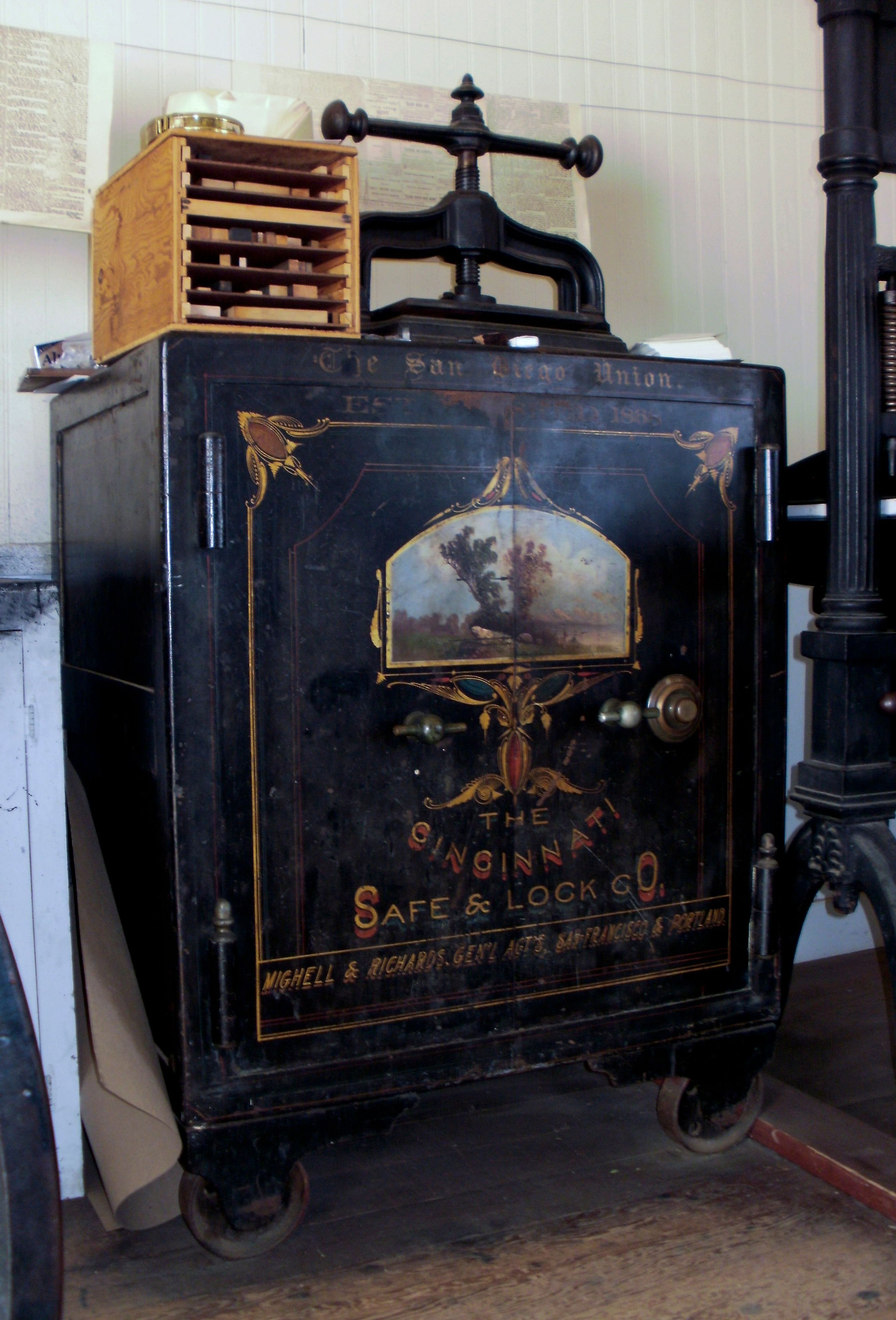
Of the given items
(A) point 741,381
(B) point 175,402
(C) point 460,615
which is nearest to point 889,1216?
(C) point 460,615

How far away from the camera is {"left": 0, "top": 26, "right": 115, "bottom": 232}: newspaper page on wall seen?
213cm

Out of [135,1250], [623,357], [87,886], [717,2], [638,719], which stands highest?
[717,2]

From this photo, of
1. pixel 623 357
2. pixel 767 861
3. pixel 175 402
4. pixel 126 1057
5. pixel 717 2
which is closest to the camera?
pixel 175 402

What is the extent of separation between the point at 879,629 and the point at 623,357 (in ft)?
1.93

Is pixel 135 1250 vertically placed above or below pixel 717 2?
below

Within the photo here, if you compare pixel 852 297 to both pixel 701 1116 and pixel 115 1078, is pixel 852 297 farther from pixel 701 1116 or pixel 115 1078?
pixel 115 1078

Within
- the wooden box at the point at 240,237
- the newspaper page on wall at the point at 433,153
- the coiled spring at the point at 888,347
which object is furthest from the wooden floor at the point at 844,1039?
the newspaper page on wall at the point at 433,153

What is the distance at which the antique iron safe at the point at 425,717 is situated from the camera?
1.60 meters

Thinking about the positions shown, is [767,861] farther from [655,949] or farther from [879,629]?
[879,629]

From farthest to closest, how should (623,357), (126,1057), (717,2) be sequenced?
1. (717,2)
2. (623,357)
3. (126,1057)

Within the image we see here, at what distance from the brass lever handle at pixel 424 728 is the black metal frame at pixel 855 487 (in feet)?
2.17

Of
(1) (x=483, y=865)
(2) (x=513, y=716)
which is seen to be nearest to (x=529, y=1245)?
(1) (x=483, y=865)

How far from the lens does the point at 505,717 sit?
1.75 metres

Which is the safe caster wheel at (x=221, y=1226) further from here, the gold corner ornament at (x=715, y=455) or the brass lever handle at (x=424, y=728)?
the gold corner ornament at (x=715, y=455)
